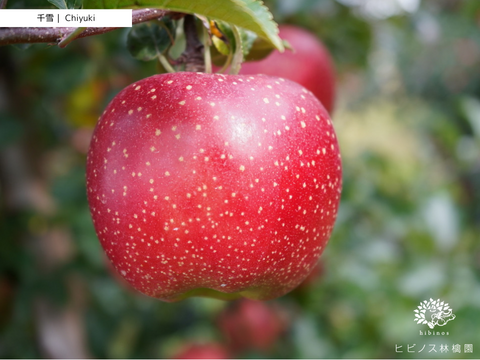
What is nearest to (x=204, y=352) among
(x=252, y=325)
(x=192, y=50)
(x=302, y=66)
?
(x=252, y=325)

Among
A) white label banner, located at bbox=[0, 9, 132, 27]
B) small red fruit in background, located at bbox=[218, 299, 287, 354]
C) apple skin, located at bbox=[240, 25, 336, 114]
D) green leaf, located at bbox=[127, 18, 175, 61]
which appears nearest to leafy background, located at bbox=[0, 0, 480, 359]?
small red fruit in background, located at bbox=[218, 299, 287, 354]

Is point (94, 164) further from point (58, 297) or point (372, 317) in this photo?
point (372, 317)

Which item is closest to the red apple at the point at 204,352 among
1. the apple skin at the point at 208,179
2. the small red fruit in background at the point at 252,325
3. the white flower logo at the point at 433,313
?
the small red fruit in background at the point at 252,325

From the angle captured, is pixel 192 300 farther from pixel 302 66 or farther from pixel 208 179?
pixel 208 179

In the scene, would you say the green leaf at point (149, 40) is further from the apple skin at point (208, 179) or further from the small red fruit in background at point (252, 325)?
the small red fruit in background at point (252, 325)

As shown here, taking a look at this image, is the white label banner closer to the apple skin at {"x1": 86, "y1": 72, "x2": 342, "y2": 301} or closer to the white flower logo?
the apple skin at {"x1": 86, "y1": 72, "x2": 342, "y2": 301}
